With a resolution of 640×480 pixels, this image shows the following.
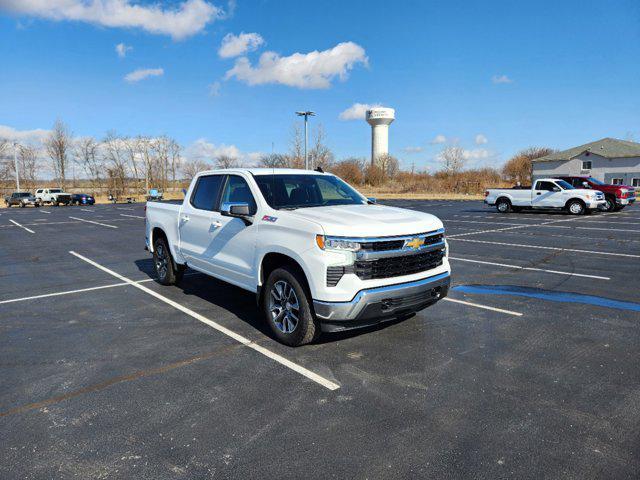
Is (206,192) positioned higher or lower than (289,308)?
higher

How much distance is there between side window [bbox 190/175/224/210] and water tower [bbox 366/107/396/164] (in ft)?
348

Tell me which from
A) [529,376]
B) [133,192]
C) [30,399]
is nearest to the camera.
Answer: [30,399]

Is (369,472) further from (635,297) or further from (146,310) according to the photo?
(635,297)

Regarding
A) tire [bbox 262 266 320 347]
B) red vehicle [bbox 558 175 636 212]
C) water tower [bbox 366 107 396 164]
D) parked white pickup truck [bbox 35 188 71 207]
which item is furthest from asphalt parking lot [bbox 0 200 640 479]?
water tower [bbox 366 107 396 164]

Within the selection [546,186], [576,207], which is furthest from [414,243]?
[546,186]

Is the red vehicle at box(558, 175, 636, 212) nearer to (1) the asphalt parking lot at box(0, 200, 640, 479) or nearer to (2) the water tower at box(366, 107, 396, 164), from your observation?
(1) the asphalt parking lot at box(0, 200, 640, 479)

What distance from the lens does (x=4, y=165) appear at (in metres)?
70.3

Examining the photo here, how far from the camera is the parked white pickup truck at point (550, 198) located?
2092cm

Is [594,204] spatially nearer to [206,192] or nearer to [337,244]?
[206,192]

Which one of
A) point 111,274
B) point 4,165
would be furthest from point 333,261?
point 4,165

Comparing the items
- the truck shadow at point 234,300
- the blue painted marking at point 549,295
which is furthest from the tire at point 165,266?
the blue painted marking at point 549,295

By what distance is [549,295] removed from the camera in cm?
679

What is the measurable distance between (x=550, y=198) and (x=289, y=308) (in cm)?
2108

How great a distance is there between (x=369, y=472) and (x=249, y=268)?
9.59ft
